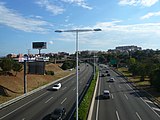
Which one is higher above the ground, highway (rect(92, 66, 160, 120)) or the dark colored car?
the dark colored car

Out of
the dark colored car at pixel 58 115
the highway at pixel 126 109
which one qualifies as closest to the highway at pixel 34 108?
the dark colored car at pixel 58 115

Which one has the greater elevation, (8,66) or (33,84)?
(8,66)

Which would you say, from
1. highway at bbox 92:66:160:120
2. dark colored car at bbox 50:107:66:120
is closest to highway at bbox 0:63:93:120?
dark colored car at bbox 50:107:66:120

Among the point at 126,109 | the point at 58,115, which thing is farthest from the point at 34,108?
the point at 126,109

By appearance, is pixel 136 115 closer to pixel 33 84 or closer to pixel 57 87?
pixel 57 87

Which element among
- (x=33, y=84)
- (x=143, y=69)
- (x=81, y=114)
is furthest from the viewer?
(x=143, y=69)

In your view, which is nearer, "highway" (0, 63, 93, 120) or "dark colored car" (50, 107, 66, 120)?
"dark colored car" (50, 107, 66, 120)

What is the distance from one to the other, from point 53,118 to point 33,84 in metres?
32.9

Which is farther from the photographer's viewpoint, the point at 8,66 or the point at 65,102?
the point at 8,66

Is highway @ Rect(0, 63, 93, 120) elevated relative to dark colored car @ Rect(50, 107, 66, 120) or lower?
lower

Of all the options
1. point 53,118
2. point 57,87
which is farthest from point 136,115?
point 57,87

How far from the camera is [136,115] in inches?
1156

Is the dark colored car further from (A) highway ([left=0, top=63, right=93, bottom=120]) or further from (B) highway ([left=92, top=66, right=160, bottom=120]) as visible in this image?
(B) highway ([left=92, top=66, right=160, bottom=120])

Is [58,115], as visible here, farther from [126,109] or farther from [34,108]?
[126,109]
